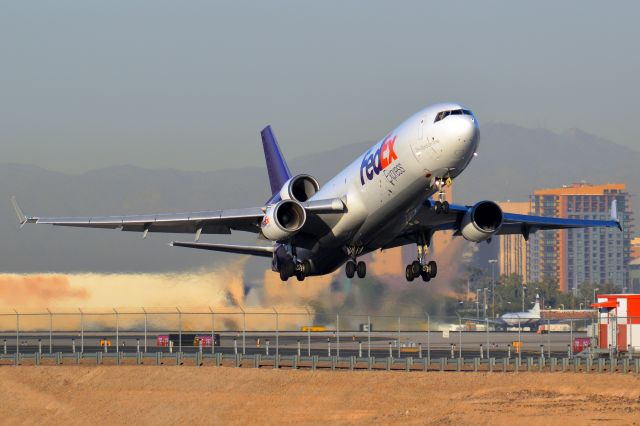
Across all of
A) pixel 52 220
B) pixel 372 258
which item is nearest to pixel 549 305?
pixel 372 258

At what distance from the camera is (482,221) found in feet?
164

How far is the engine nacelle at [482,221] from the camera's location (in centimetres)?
4962

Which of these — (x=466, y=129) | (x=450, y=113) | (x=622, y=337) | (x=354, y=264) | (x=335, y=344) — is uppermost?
(x=450, y=113)

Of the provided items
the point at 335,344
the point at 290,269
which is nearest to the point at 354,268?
the point at 290,269

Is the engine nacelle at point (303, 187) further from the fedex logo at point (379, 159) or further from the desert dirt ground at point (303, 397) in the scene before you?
the desert dirt ground at point (303, 397)

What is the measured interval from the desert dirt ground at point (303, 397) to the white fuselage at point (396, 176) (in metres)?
12.5

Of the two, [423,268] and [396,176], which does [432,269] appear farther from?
[396,176]

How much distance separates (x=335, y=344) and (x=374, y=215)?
38454mm

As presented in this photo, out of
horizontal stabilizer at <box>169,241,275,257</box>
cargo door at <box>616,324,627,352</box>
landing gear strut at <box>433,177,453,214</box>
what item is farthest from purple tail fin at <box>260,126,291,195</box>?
cargo door at <box>616,324,627,352</box>

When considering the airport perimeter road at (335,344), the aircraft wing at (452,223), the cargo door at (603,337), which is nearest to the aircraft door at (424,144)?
the aircraft wing at (452,223)

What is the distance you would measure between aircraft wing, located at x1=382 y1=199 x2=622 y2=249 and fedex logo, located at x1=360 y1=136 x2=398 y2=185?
2879 mm

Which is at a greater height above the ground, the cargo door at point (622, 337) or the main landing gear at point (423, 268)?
the main landing gear at point (423, 268)

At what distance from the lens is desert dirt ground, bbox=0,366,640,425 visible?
5800 cm

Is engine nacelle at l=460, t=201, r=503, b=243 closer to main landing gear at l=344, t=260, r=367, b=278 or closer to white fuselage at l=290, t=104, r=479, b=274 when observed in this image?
white fuselage at l=290, t=104, r=479, b=274
